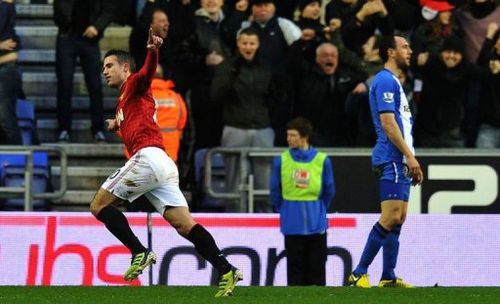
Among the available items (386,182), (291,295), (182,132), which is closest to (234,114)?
(182,132)

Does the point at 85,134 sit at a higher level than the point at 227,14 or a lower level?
lower

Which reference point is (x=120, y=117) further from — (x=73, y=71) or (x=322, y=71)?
(x=73, y=71)

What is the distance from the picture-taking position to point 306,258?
15.4 metres

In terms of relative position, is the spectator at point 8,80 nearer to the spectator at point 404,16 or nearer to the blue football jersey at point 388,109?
the spectator at point 404,16

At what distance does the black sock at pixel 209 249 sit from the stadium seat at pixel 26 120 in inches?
257

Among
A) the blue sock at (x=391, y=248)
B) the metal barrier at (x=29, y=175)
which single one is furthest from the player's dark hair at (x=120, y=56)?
the metal barrier at (x=29, y=175)

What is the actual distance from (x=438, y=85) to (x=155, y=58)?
272 inches

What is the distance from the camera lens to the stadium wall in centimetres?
1619

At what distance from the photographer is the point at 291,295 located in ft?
39.0

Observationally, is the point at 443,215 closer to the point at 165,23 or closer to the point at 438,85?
the point at 438,85

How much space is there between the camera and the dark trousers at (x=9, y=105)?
1755 centimetres

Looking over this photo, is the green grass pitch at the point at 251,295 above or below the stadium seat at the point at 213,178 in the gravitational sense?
below

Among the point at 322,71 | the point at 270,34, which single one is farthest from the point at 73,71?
the point at 322,71

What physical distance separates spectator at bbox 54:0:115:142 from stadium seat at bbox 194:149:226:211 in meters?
1.46
